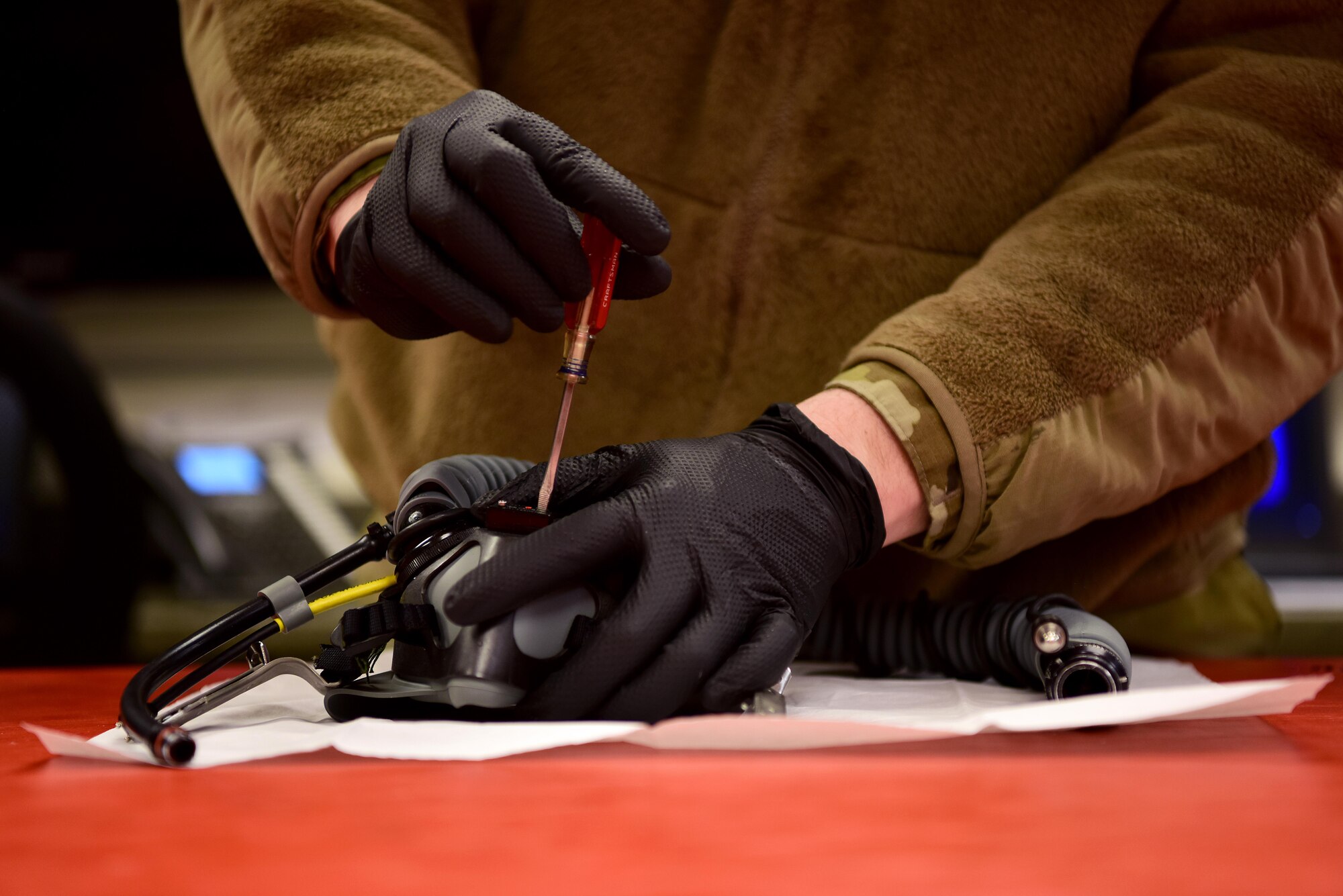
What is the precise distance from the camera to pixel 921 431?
0.58 metres

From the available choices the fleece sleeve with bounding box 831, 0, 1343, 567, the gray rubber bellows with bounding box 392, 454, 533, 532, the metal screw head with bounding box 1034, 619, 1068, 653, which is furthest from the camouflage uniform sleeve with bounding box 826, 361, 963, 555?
the gray rubber bellows with bounding box 392, 454, 533, 532

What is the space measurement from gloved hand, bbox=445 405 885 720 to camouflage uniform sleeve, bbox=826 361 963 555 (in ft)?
0.17

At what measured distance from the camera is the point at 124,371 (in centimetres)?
371

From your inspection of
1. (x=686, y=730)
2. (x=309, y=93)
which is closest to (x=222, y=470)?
(x=309, y=93)

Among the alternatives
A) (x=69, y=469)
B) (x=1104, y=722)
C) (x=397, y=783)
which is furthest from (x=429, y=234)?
(x=69, y=469)

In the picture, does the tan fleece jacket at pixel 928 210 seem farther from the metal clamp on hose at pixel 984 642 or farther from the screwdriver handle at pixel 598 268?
the screwdriver handle at pixel 598 268

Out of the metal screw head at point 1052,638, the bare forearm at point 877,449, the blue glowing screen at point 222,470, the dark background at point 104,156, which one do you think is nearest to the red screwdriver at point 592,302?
the bare forearm at point 877,449

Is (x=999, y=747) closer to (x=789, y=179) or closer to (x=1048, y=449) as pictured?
(x=1048, y=449)

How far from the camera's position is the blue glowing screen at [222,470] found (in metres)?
3.29

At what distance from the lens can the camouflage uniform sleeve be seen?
0.58 metres

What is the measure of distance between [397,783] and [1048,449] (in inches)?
17.0

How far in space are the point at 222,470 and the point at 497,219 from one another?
3.16 metres

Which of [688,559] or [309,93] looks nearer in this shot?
[688,559]

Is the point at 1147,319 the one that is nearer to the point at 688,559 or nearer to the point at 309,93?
the point at 688,559
